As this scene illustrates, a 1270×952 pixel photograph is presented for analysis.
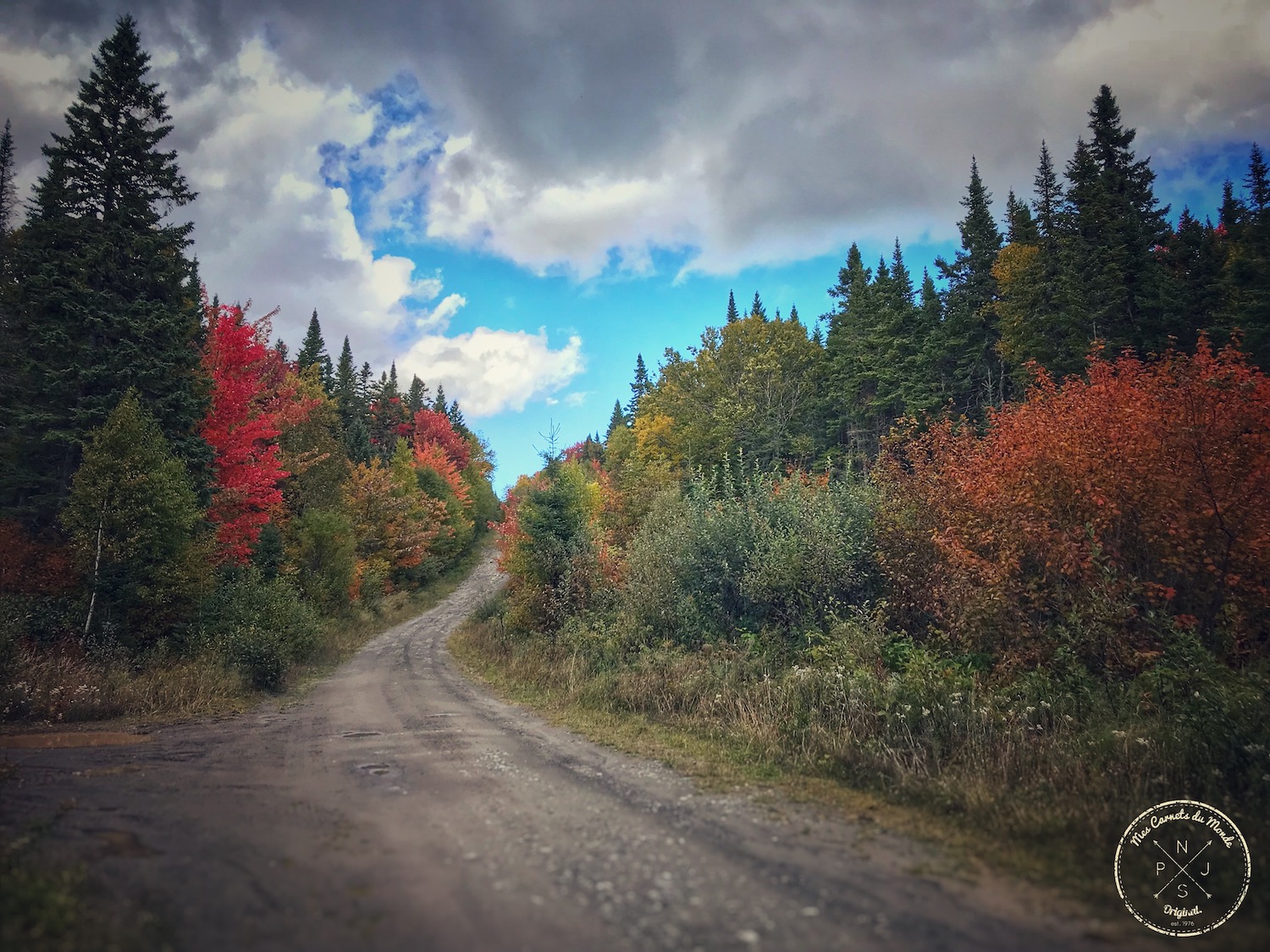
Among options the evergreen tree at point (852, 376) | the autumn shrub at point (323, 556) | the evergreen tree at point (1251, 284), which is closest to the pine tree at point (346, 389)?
the autumn shrub at point (323, 556)

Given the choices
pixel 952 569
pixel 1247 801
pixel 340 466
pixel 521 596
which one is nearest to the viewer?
pixel 1247 801

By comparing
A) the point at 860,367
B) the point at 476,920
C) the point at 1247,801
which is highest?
the point at 860,367

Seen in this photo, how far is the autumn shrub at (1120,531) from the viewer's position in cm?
984

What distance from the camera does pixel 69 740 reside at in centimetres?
863

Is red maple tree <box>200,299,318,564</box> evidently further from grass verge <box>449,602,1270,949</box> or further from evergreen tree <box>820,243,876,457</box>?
evergreen tree <box>820,243,876,457</box>

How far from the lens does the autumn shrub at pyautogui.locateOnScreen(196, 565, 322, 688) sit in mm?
14430

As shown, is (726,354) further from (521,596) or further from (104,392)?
(104,392)

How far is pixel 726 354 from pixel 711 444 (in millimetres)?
6557

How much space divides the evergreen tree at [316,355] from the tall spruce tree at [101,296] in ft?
121

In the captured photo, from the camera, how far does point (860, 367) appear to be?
4344 cm

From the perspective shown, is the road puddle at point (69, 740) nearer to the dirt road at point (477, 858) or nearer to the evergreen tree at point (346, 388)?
the dirt road at point (477, 858)

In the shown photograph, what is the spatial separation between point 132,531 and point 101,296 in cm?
802

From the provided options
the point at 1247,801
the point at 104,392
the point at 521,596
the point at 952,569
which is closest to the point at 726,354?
the point at 521,596

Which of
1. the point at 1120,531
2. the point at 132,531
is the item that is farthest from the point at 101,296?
the point at 1120,531
